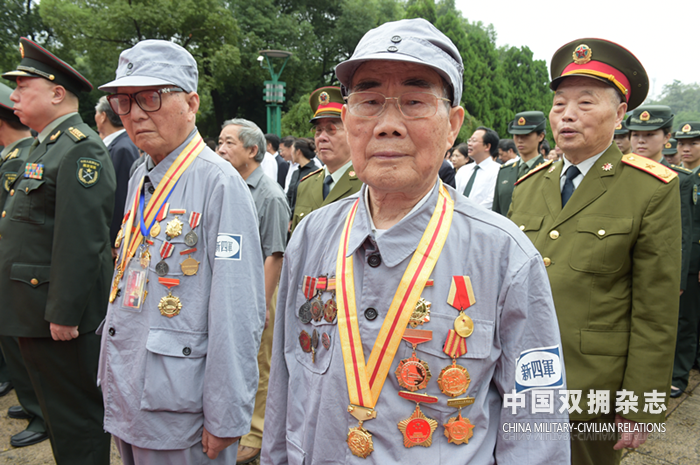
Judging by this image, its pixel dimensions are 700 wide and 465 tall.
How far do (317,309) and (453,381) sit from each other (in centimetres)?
47

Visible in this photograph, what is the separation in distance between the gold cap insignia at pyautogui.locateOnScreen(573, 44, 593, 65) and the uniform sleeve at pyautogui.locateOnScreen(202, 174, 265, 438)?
6.39ft

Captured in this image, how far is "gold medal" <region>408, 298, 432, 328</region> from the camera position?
4.35 ft

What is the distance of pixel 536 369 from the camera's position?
1306 millimetres

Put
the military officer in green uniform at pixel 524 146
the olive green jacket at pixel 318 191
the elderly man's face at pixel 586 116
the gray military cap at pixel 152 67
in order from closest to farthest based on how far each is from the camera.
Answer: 1. the gray military cap at pixel 152 67
2. the elderly man's face at pixel 586 116
3. the olive green jacket at pixel 318 191
4. the military officer in green uniform at pixel 524 146

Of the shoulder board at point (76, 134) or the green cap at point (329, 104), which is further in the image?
the green cap at point (329, 104)

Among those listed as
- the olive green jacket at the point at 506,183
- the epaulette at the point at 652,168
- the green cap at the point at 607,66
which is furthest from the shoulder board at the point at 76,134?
the olive green jacket at the point at 506,183

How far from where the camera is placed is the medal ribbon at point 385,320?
1.32 metres

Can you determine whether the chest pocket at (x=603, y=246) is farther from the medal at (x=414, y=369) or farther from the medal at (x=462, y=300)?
the medal at (x=414, y=369)

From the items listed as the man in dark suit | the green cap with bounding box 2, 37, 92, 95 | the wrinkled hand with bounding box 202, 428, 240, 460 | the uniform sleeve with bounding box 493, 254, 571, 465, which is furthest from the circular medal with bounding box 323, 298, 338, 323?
the man in dark suit

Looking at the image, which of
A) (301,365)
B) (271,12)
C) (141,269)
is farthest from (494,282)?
(271,12)

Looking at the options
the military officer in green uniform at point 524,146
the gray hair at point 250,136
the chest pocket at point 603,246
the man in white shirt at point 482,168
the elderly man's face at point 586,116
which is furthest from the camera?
the man in white shirt at point 482,168

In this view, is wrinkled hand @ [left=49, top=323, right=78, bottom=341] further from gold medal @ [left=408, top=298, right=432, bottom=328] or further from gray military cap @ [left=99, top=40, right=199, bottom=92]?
gold medal @ [left=408, top=298, right=432, bottom=328]

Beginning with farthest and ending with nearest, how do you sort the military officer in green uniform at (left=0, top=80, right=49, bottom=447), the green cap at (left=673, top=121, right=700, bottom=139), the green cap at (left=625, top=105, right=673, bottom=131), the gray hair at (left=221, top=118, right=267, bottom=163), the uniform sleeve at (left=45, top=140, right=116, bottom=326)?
the green cap at (left=673, top=121, right=700, bottom=139) → the green cap at (left=625, top=105, right=673, bottom=131) → the gray hair at (left=221, top=118, right=267, bottom=163) → the military officer in green uniform at (left=0, top=80, right=49, bottom=447) → the uniform sleeve at (left=45, top=140, right=116, bottom=326)

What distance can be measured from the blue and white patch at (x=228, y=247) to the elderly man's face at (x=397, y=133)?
3.32ft
